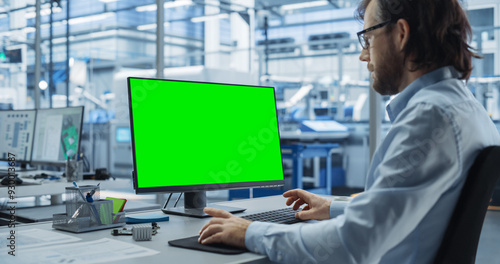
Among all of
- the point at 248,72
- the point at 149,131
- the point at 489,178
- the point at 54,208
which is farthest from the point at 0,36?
the point at 489,178

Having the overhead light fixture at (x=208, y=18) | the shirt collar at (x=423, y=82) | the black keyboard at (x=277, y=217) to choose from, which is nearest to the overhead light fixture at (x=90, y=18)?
the overhead light fixture at (x=208, y=18)

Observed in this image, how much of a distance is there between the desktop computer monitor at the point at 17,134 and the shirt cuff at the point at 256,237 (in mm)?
2865

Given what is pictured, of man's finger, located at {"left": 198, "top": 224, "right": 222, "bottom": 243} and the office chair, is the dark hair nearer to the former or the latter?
the office chair

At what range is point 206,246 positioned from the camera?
1.16 meters

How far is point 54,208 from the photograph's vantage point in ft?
9.45

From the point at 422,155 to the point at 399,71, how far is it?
0.32 meters

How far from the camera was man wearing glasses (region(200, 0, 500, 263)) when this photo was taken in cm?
95

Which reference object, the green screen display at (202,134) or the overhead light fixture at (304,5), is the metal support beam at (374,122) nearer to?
the green screen display at (202,134)

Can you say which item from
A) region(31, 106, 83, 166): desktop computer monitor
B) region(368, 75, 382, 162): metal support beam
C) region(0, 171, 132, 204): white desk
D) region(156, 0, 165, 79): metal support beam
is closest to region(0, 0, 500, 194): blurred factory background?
region(156, 0, 165, 79): metal support beam

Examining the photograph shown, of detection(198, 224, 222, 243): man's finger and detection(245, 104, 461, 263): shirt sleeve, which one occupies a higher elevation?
detection(245, 104, 461, 263): shirt sleeve

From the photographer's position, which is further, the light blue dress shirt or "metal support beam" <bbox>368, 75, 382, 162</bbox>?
"metal support beam" <bbox>368, 75, 382, 162</bbox>

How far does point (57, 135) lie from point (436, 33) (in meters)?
2.83

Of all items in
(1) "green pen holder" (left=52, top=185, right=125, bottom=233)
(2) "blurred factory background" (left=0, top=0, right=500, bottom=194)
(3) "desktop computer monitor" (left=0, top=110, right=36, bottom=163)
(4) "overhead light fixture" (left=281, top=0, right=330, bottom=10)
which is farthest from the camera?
(2) "blurred factory background" (left=0, top=0, right=500, bottom=194)

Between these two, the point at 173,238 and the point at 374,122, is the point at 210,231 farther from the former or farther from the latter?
the point at 374,122
